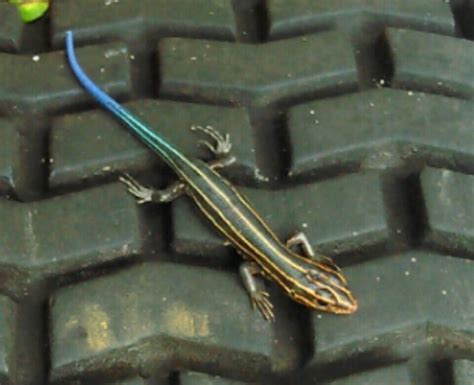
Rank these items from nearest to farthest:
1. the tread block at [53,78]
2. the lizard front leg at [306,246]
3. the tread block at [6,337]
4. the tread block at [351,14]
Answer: the tread block at [6,337] → the lizard front leg at [306,246] → the tread block at [53,78] → the tread block at [351,14]

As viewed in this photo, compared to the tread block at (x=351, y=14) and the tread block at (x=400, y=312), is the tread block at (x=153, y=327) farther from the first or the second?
the tread block at (x=351, y=14)

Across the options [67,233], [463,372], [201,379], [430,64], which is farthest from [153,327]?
[430,64]

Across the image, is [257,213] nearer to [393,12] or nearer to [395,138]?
[395,138]

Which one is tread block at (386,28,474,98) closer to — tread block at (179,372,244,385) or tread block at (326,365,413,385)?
tread block at (326,365,413,385)

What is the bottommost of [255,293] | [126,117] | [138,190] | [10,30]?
[255,293]

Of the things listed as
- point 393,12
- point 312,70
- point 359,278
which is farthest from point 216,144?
point 393,12

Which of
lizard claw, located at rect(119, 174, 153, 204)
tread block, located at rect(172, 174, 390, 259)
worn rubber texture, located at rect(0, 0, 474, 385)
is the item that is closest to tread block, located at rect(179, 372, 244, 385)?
worn rubber texture, located at rect(0, 0, 474, 385)

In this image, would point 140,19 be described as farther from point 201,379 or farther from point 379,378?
point 379,378

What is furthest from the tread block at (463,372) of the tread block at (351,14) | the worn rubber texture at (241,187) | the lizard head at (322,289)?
the tread block at (351,14)
